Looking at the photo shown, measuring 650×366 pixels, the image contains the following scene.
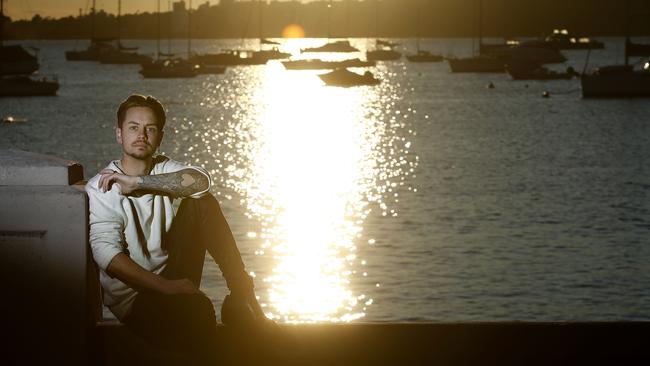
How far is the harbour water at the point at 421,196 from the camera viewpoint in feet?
94.5

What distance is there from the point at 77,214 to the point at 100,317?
0.57 metres

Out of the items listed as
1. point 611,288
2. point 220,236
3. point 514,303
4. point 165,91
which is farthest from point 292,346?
point 165,91

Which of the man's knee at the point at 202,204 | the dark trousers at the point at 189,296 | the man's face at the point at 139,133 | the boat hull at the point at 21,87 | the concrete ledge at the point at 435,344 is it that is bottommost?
the boat hull at the point at 21,87

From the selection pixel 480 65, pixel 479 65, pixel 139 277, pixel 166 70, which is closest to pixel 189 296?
pixel 139 277

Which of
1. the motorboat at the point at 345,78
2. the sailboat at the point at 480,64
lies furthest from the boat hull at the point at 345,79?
the sailboat at the point at 480,64

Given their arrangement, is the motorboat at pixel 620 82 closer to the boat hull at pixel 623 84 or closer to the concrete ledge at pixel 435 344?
the boat hull at pixel 623 84

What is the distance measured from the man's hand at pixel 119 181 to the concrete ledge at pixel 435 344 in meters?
0.59

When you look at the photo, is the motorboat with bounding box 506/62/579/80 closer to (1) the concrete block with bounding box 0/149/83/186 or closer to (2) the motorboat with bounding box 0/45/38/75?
(2) the motorboat with bounding box 0/45/38/75

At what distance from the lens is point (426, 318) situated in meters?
25.8

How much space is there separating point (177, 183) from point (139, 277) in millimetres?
383

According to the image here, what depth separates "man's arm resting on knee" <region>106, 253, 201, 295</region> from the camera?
209 inches

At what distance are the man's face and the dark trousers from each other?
0.89 ft

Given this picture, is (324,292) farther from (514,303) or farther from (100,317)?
(100,317)

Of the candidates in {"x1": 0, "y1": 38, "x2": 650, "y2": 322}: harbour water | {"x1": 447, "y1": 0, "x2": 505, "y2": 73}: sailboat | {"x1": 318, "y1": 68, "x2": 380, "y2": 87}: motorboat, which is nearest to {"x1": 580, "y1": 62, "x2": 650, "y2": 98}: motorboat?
{"x1": 0, "y1": 38, "x2": 650, "y2": 322}: harbour water
